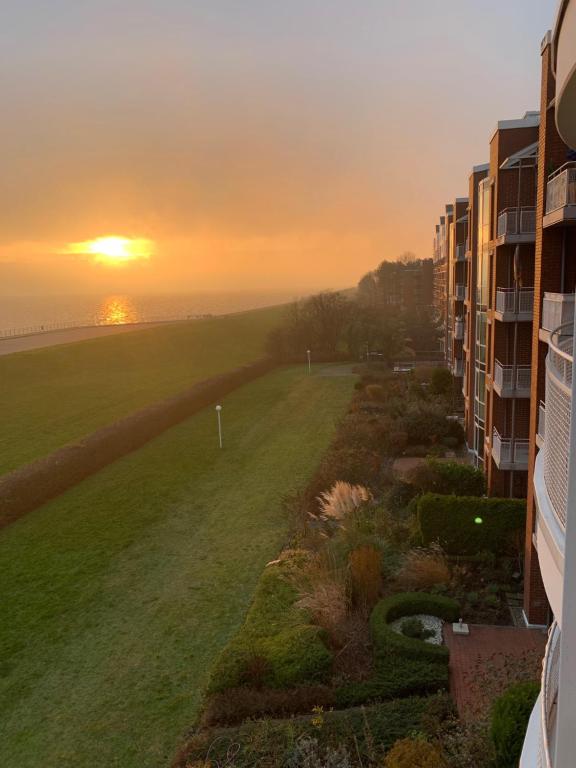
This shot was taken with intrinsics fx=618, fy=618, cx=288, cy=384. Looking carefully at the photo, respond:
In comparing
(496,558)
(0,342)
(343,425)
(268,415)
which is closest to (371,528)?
(496,558)

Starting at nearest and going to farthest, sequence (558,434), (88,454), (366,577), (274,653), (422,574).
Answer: (558,434), (274,653), (366,577), (422,574), (88,454)

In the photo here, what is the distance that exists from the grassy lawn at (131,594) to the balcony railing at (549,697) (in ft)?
22.7

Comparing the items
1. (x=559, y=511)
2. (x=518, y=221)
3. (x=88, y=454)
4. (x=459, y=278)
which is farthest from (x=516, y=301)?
(x=88, y=454)

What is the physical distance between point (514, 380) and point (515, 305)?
2150 mm

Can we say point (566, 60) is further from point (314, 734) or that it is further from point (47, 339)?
point (47, 339)

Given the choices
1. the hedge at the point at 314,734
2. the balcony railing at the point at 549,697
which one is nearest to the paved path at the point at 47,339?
the hedge at the point at 314,734

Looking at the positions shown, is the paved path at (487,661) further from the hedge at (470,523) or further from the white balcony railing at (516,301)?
the white balcony railing at (516,301)

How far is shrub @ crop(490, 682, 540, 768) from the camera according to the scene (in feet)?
26.9

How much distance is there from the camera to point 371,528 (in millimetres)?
17172

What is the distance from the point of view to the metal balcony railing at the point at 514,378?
1771 cm

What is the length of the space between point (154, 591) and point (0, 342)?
271ft

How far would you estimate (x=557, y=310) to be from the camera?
37.4ft

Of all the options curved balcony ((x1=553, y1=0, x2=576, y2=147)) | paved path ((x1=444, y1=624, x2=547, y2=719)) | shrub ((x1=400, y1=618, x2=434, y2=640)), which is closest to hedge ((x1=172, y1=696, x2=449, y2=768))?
paved path ((x1=444, y1=624, x2=547, y2=719))

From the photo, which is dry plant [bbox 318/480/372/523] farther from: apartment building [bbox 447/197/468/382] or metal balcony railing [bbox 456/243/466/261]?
metal balcony railing [bbox 456/243/466/261]
